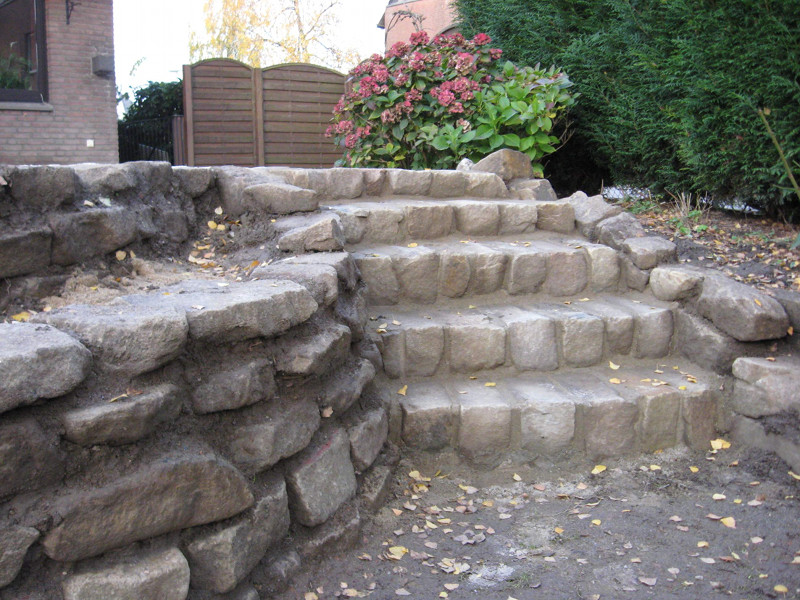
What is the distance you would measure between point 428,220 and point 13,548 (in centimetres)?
279

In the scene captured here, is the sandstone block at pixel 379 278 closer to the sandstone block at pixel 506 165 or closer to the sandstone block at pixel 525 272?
the sandstone block at pixel 525 272

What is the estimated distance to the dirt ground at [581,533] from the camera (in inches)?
83.9

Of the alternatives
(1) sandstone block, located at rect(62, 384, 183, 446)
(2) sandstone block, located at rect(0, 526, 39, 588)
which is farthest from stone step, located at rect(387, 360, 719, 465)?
(2) sandstone block, located at rect(0, 526, 39, 588)

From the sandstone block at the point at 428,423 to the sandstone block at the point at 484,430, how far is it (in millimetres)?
50

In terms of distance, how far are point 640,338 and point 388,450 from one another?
1438 millimetres

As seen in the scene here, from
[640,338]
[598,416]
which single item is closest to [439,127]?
[640,338]

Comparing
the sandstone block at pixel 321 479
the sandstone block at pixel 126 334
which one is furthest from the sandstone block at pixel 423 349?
the sandstone block at pixel 126 334

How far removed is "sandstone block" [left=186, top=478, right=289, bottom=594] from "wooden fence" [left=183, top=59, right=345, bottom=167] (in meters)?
7.21

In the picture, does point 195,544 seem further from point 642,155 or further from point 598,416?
point 642,155

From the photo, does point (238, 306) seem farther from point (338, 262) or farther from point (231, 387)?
point (338, 262)

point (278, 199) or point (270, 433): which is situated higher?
point (278, 199)

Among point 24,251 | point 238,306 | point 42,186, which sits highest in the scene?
point 42,186

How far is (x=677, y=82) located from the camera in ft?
14.6

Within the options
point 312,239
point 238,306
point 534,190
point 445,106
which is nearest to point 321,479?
point 238,306
